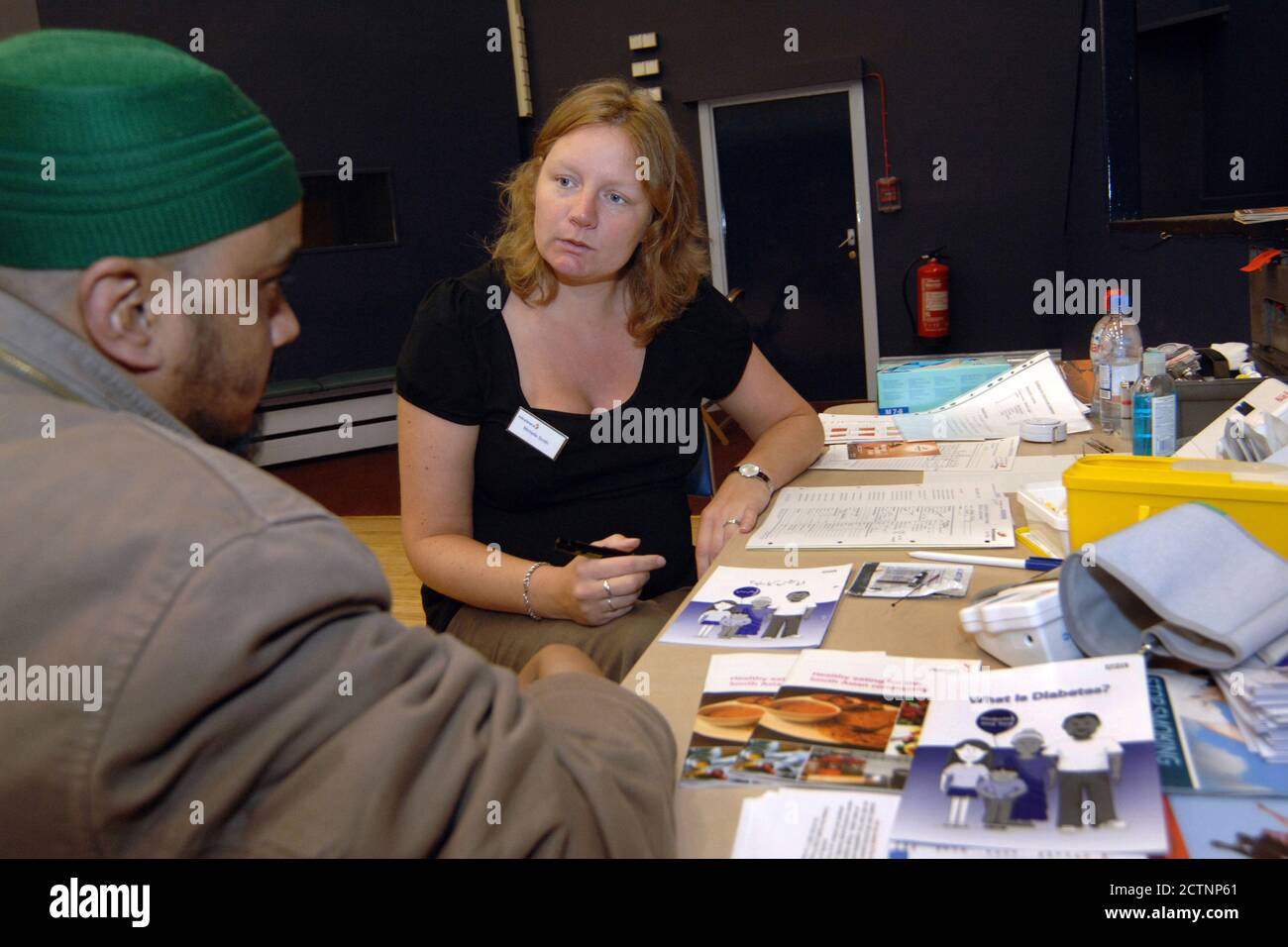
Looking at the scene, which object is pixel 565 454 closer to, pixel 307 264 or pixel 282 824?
pixel 282 824

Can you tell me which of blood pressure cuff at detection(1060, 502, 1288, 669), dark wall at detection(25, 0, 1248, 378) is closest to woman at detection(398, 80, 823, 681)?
blood pressure cuff at detection(1060, 502, 1288, 669)

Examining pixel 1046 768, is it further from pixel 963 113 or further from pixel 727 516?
pixel 963 113

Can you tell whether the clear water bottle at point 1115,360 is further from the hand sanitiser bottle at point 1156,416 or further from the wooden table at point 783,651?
the wooden table at point 783,651

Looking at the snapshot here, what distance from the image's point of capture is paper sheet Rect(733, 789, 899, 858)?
0.86 metres

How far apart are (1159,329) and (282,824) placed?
4664 mm

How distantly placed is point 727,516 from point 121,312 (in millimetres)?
1284

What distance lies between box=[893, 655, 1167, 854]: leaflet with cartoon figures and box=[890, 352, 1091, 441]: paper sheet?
145 centimetres

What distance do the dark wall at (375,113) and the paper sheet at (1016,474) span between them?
546 cm

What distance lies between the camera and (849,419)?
2654 mm

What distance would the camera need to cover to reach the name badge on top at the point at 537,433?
198 centimetres

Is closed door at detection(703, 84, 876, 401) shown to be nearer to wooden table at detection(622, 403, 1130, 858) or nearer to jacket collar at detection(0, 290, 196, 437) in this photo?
wooden table at detection(622, 403, 1130, 858)

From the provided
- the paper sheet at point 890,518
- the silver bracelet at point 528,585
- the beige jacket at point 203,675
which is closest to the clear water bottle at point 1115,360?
the paper sheet at point 890,518

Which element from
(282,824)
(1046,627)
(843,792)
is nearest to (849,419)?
(1046,627)

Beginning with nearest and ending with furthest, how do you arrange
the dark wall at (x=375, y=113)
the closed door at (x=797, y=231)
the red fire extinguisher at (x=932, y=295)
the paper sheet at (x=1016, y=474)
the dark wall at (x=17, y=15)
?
the paper sheet at (x=1016, y=474) → the dark wall at (x=17, y=15) → the dark wall at (x=375, y=113) → the red fire extinguisher at (x=932, y=295) → the closed door at (x=797, y=231)
